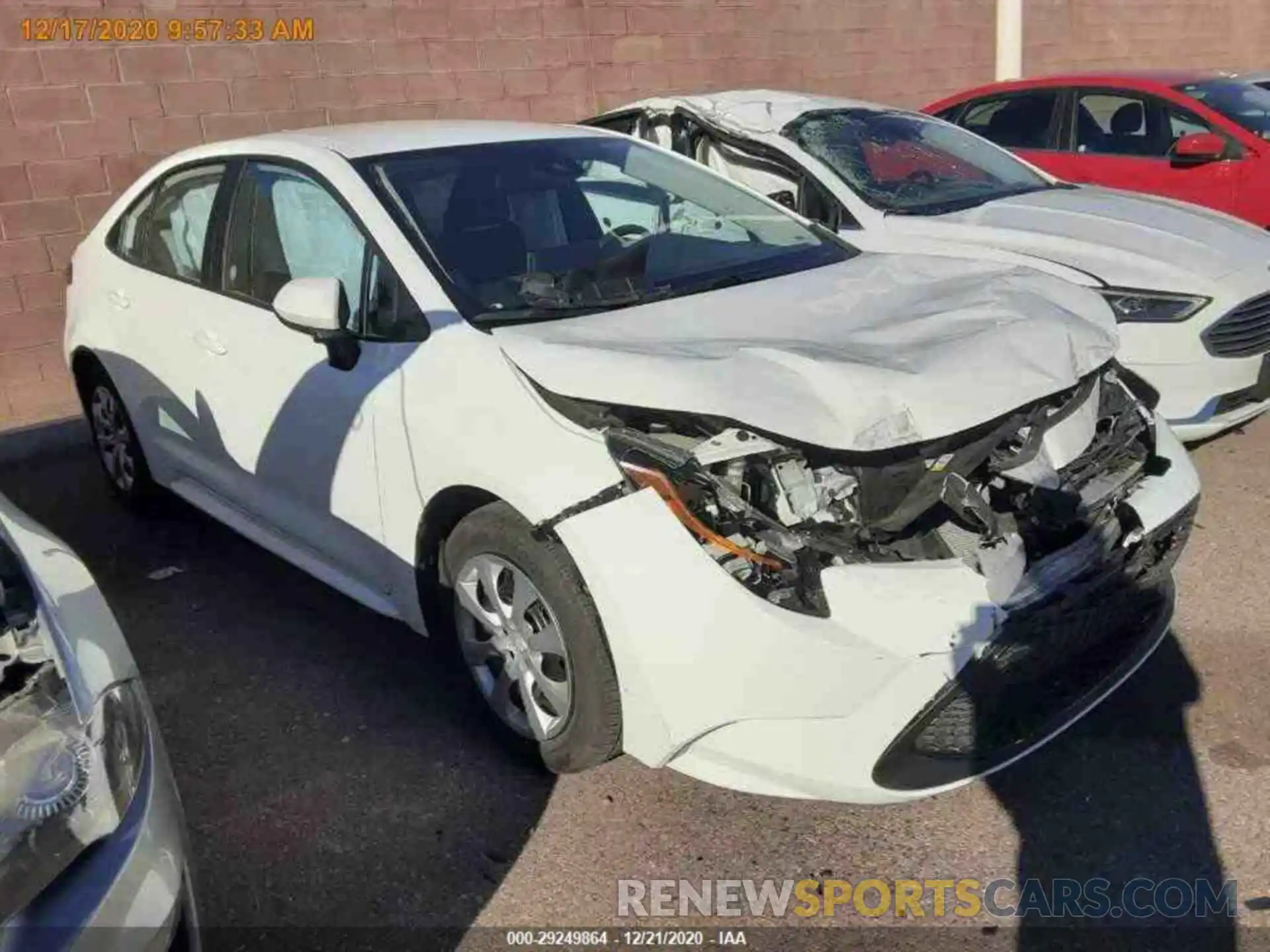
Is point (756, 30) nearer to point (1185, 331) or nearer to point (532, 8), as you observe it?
point (532, 8)

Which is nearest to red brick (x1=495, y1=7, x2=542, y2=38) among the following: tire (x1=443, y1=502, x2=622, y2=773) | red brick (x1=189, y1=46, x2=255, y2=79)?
red brick (x1=189, y1=46, x2=255, y2=79)

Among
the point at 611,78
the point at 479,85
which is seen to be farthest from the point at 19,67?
the point at 611,78

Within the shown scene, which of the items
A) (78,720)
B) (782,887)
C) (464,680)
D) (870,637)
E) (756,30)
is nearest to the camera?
(78,720)

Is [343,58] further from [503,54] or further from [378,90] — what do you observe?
A: [503,54]

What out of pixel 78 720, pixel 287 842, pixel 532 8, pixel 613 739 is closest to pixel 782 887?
pixel 613 739

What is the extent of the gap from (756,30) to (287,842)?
846 centimetres

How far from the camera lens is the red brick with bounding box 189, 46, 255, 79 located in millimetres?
6953

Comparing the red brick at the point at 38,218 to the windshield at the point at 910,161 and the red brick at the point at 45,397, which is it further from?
the windshield at the point at 910,161

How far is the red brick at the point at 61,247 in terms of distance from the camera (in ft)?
21.6

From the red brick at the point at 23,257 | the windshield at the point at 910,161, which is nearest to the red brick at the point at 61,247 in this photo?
the red brick at the point at 23,257

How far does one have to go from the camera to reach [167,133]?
6887 millimetres

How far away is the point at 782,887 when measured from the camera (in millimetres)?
2680

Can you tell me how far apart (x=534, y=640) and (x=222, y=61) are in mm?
5510

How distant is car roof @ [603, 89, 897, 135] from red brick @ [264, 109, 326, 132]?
225 centimetres
